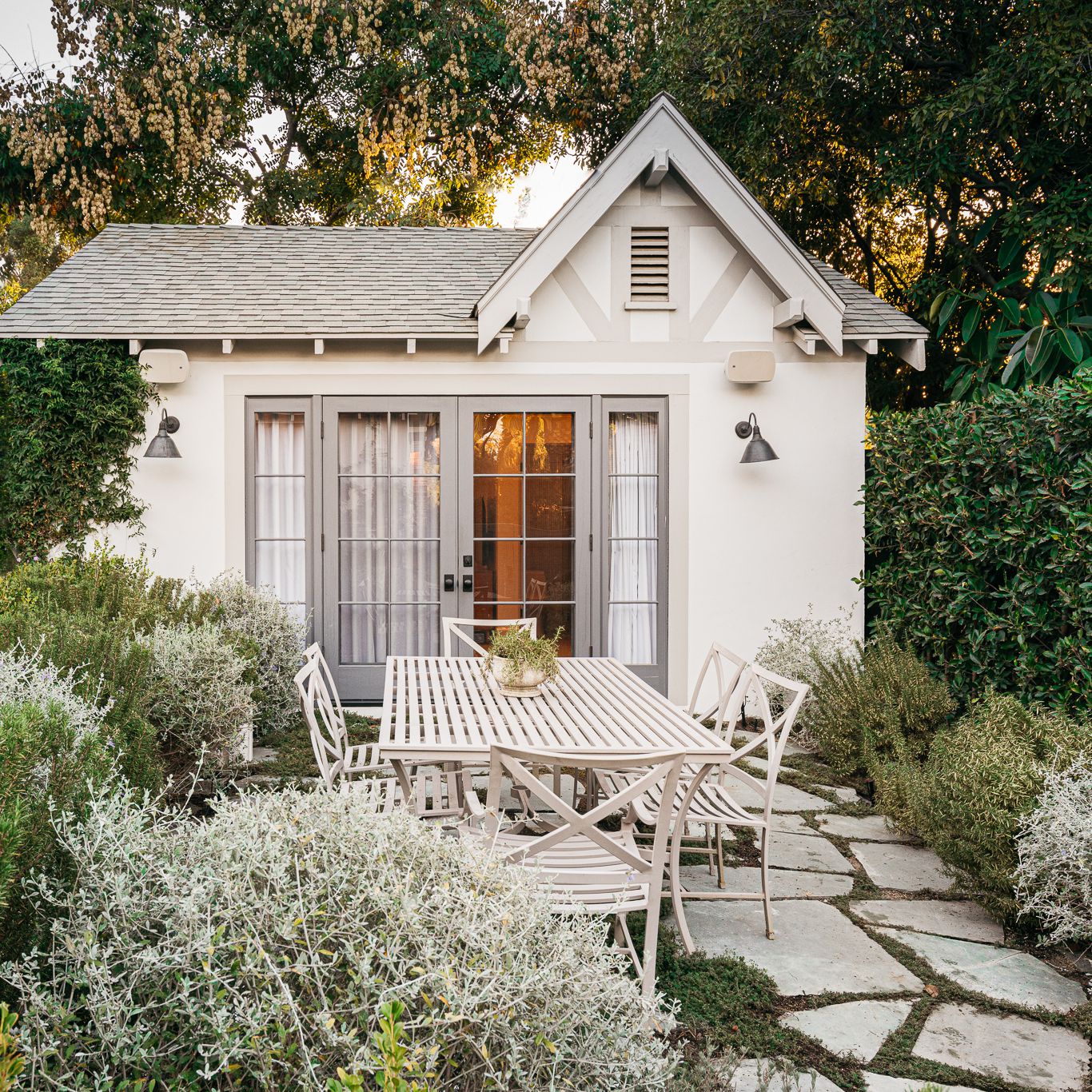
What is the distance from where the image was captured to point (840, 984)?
3.14 m

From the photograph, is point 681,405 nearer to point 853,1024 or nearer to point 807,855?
point 807,855

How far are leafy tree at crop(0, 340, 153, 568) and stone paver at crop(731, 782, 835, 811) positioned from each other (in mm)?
5248

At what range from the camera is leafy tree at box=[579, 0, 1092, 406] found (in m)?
8.12

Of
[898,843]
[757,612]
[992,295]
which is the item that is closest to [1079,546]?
[898,843]

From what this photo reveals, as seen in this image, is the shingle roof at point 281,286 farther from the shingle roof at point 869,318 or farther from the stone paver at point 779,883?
the stone paver at point 779,883

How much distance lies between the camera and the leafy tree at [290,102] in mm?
13359

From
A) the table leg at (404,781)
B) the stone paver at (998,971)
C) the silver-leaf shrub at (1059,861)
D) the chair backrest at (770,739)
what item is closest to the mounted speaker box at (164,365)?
the table leg at (404,781)

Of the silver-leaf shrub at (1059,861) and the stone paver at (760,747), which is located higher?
the silver-leaf shrub at (1059,861)

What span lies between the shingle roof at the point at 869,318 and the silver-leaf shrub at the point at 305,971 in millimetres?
6497

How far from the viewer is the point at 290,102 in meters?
16.0

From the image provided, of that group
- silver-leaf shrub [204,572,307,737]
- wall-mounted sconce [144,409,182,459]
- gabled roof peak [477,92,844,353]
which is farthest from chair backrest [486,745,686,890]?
wall-mounted sconce [144,409,182,459]

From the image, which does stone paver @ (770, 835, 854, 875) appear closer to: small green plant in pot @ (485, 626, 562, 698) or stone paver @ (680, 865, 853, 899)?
stone paver @ (680, 865, 853, 899)

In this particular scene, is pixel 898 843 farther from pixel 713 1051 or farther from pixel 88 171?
pixel 88 171

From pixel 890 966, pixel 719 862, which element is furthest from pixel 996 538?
pixel 890 966
